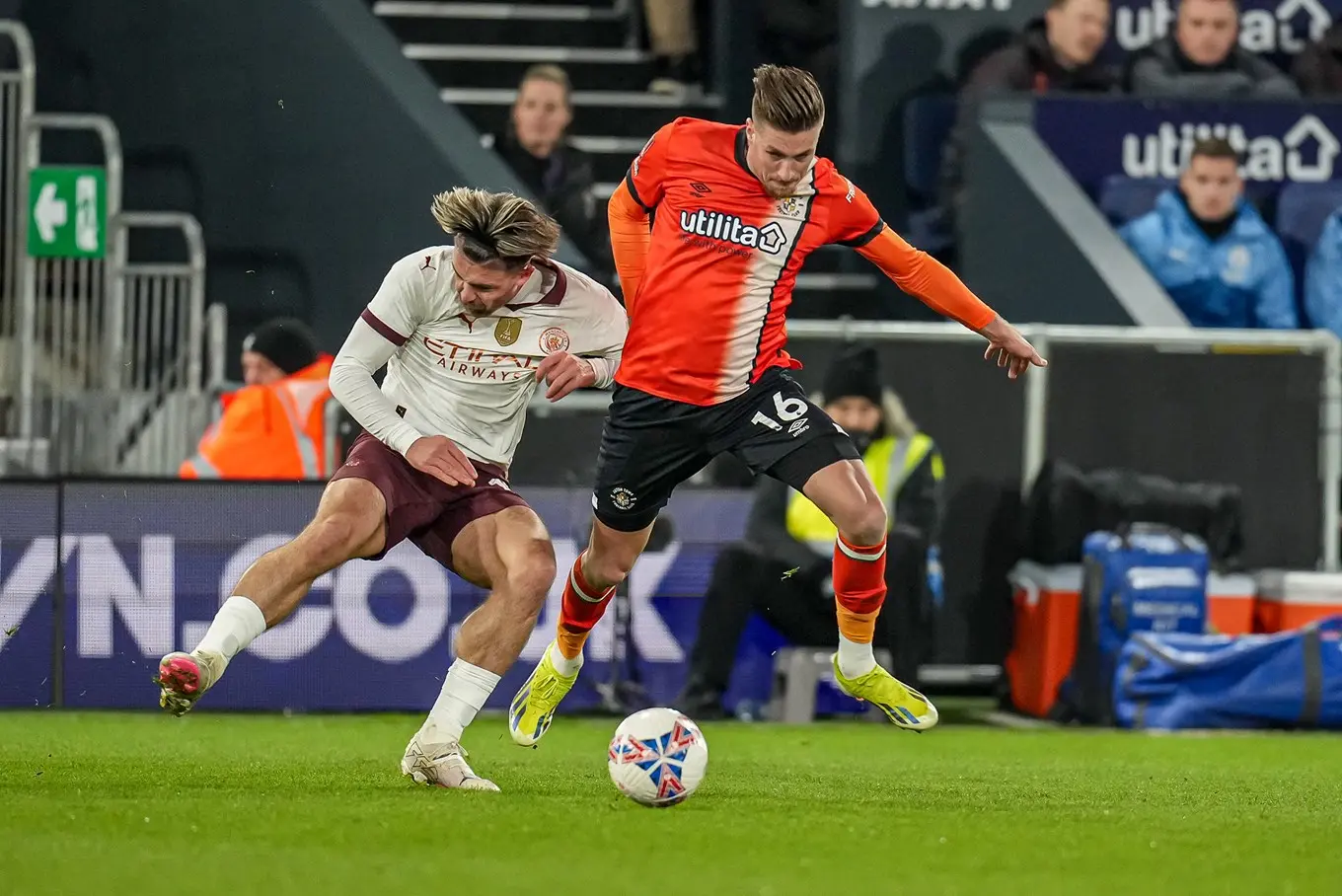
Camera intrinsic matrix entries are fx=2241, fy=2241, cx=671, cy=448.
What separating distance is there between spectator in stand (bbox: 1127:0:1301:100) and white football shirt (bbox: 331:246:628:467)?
8332mm

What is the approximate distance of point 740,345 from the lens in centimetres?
812

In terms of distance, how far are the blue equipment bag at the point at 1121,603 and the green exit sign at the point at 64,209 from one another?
20.4ft

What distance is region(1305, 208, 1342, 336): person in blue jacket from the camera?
556 inches

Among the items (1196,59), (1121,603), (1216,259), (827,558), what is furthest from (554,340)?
(1196,59)

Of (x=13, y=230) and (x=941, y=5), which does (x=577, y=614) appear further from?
(x=941, y=5)

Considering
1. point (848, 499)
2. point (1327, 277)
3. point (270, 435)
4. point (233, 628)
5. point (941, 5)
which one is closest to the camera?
→ point (233, 628)

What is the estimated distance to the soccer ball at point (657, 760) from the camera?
692cm

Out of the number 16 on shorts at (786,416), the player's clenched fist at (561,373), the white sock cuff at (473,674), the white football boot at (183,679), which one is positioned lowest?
the white sock cuff at (473,674)

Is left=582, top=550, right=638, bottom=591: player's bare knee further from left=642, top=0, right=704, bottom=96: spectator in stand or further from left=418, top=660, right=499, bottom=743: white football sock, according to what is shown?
left=642, top=0, right=704, bottom=96: spectator in stand

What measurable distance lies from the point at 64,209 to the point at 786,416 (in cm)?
692

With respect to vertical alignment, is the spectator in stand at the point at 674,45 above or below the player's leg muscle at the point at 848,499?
above

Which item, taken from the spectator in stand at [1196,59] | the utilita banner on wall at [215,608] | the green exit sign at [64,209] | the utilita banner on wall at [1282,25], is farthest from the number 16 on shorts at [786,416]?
the utilita banner on wall at [1282,25]

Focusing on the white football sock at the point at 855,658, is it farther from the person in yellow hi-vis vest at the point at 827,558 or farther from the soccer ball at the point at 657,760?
the person in yellow hi-vis vest at the point at 827,558

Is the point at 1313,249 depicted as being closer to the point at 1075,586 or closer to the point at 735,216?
the point at 1075,586
